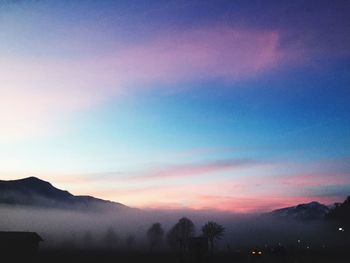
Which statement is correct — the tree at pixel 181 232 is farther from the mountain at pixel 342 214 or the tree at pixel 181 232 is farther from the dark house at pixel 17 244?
the dark house at pixel 17 244

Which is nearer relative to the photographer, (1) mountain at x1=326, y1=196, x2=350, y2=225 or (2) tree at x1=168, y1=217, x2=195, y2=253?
(1) mountain at x1=326, y1=196, x2=350, y2=225

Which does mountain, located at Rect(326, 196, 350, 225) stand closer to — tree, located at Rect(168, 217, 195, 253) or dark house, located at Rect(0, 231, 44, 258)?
tree, located at Rect(168, 217, 195, 253)

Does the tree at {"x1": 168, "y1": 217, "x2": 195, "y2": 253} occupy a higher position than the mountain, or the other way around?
the mountain

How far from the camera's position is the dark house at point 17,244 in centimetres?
6769

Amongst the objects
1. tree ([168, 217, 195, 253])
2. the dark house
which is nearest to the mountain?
tree ([168, 217, 195, 253])

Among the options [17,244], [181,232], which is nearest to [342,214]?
[181,232]

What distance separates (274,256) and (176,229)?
105850 mm

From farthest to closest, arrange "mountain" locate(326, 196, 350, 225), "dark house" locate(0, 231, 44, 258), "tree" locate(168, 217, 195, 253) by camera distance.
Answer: "tree" locate(168, 217, 195, 253), "mountain" locate(326, 196, 350, 225), "dark house" locate(0, 231, 44, 258)

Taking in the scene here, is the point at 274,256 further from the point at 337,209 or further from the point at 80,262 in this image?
the point at 337,209

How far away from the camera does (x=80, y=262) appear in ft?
298

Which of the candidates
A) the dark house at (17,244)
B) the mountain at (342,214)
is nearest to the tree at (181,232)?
the mountain at (342,214)

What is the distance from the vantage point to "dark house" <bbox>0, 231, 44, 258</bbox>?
6769 cm

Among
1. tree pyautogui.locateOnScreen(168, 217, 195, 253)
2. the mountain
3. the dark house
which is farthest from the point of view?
tree pyautogui.locateOnScreen(168, 217, 195, 253)

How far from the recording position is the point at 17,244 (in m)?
68.7
